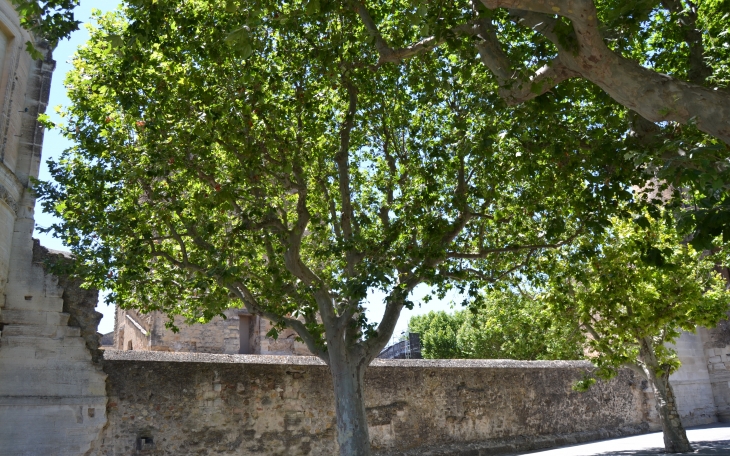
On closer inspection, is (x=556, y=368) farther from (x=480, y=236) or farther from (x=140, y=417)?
(x=140, y=417)

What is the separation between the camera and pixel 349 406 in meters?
8.46

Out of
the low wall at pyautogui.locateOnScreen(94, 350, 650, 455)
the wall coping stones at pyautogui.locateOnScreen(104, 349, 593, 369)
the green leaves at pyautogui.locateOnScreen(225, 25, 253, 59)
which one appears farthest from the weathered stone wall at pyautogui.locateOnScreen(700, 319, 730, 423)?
the green leaves at pyautogui.locateOnScreen(225, 25, 253, 59)

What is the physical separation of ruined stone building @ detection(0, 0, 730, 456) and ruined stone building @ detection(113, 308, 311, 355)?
580 centimetres

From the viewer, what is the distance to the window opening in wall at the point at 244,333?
2055 centimetres

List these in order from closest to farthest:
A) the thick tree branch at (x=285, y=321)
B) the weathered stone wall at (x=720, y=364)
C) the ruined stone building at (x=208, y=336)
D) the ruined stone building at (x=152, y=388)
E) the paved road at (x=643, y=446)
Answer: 1. the thick tree branch at (x=285, y=321)
2. the ruined stone building at (x=152, y=388)
3. the paved road at (x=643, y=446)
4. the ruined stone building at (x=208, y=336)
5. the weathered stone wall at (x=720, y=364)

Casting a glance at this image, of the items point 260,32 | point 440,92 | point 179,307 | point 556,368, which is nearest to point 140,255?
point 179,307

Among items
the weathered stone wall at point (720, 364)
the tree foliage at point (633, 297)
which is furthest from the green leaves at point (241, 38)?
the weathered stone wall at point (720, 364)

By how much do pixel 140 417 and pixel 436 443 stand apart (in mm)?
5936

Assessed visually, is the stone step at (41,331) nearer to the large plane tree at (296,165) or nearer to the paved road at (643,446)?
the large plane tree at (296,165)

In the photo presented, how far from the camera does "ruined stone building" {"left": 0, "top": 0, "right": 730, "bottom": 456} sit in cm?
926

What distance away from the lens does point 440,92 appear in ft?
30.8

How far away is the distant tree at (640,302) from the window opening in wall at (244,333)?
11.3 m

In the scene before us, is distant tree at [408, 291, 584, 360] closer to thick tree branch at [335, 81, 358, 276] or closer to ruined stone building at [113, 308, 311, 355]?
thick tree branch at [335, 81, 358, 276]

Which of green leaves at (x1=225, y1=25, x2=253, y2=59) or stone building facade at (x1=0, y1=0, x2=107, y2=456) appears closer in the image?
green leaves at (x1=225, y1=25, x2=253, y2=59)
